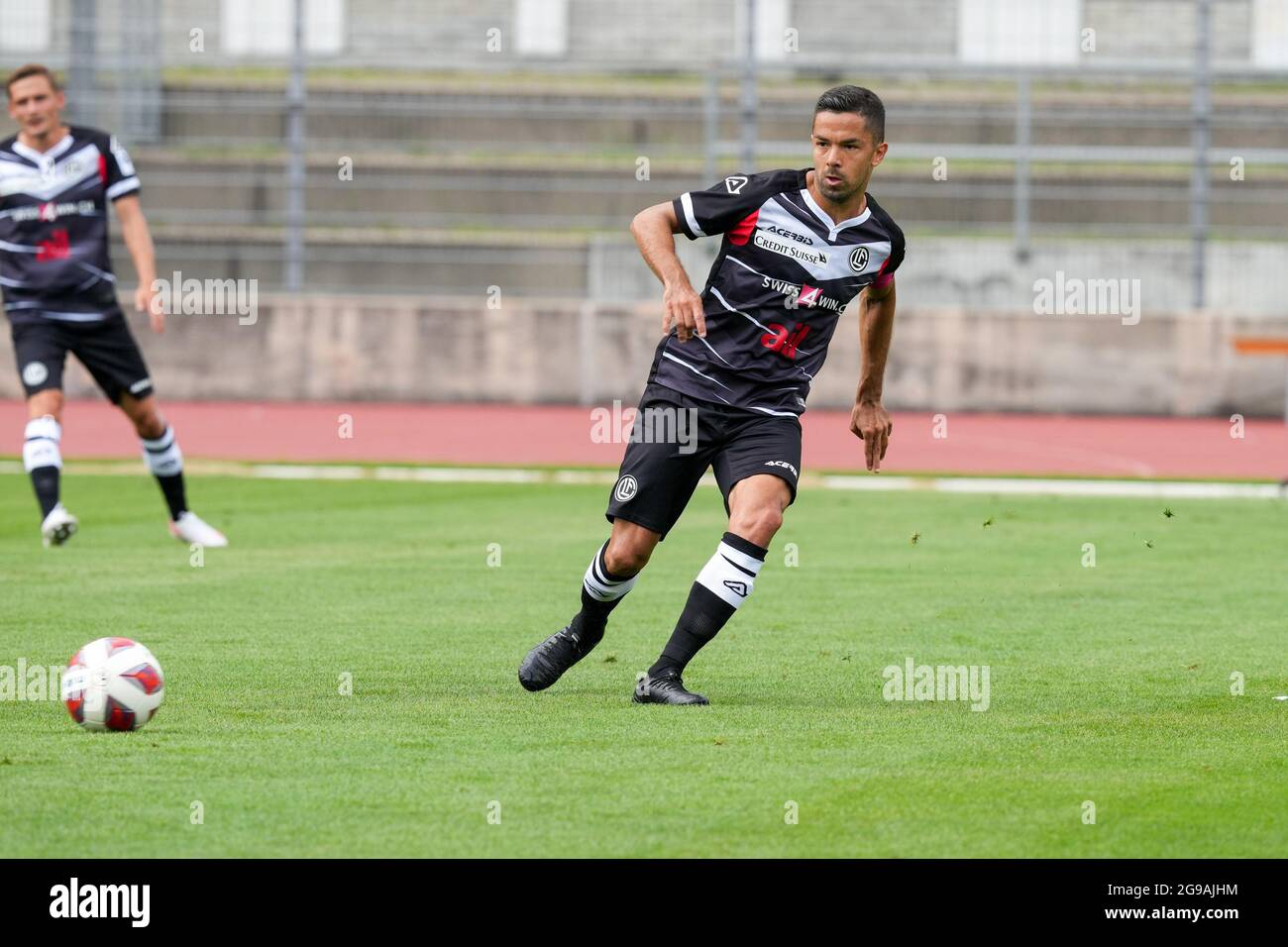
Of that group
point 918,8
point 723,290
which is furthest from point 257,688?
point 918,8

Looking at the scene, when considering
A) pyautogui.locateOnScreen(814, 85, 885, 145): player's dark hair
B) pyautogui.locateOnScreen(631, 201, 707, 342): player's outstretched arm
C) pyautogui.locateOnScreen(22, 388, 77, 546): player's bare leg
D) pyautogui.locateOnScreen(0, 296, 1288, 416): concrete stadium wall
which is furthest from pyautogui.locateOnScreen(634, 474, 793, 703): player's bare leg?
pyautogui.locateOnScreen(0, 296, 1288, 416): concrete stadium wall

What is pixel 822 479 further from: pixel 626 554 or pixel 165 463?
pixel 626 554

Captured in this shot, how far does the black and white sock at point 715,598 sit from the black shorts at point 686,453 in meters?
0.21

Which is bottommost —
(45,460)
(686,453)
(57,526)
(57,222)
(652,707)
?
(57,526)

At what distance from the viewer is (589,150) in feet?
77.8

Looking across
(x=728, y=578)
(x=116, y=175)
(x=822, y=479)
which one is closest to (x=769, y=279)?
(x=728, y=578)

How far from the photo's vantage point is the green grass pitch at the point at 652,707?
496 cm

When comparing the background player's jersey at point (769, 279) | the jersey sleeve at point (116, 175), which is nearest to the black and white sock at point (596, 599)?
the background player's jersey at point (769, 279)

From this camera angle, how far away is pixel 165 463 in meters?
11.6

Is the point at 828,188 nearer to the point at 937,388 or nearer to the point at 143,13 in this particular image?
the point at 937,388

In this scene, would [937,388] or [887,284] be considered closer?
[887,284]

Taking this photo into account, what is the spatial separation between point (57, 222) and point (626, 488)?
5749mm

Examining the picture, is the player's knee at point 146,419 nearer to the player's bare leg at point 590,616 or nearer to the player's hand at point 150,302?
the player's hand at point 150,302

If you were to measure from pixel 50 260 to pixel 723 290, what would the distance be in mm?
5634
